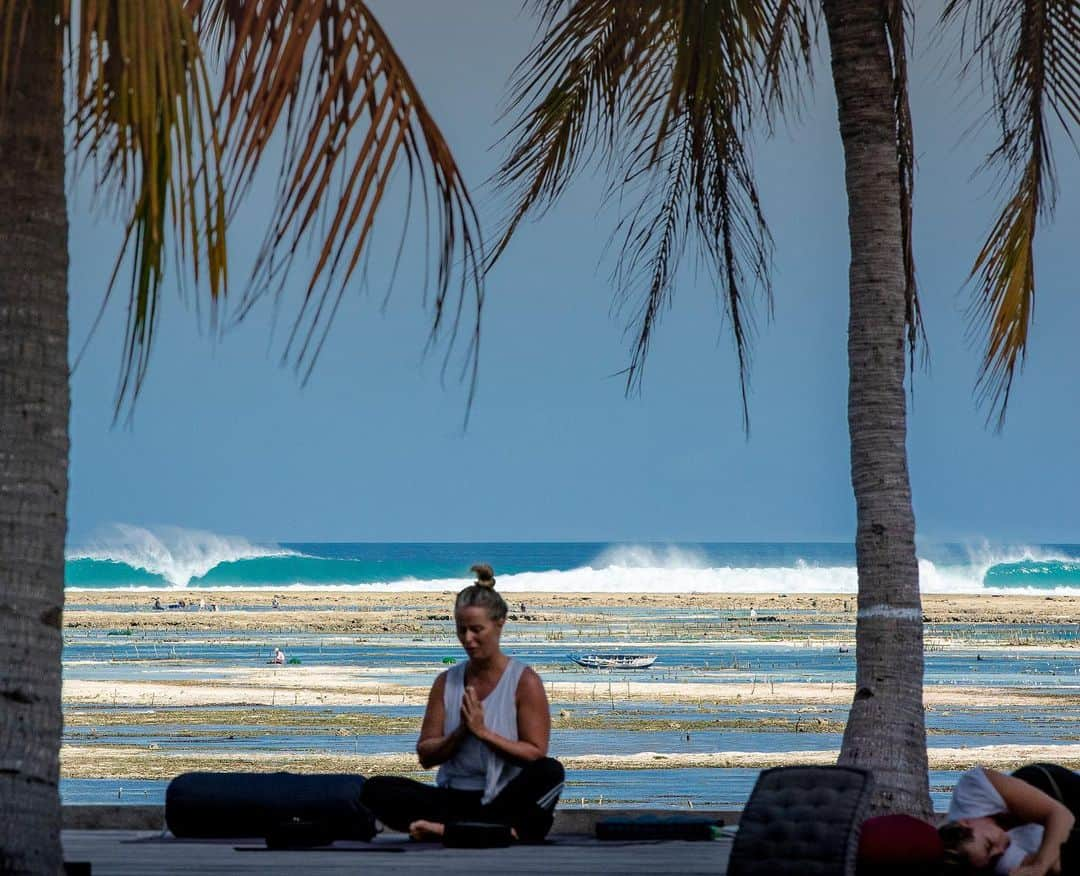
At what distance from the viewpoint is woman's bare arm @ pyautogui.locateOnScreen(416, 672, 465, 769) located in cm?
771

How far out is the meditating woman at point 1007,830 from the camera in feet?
20.3

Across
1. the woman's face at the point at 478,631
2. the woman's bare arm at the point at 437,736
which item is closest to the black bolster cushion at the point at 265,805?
the woman's bare arm at the point at 437,736

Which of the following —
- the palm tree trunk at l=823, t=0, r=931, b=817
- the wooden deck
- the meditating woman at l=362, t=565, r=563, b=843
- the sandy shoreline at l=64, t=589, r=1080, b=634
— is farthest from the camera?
the sandy shoreline at l=64, t=589, r=1080, b=634

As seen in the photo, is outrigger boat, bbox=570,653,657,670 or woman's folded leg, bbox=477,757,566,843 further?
outrigger boat, bbox=570,653,657,670

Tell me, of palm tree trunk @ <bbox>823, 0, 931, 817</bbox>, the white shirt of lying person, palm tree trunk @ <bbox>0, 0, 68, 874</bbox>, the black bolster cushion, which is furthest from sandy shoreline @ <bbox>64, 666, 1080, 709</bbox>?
palm tree trunk @ <bbox>0, 0, 68, 874</bbox>

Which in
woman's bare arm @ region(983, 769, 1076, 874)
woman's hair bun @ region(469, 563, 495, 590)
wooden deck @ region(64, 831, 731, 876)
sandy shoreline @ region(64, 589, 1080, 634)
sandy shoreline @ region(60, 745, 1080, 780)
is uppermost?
sandy shoreline @ region(64, 589, 1080, 634)

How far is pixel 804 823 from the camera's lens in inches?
239

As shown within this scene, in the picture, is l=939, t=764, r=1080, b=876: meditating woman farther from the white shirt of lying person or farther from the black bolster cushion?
the black bolster cushion

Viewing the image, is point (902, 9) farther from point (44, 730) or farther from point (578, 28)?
point (44, 730)

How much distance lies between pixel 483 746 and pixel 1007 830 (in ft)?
7.59

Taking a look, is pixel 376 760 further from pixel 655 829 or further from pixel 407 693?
pixel 655 829

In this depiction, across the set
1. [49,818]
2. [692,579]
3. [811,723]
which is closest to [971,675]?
[811,723]

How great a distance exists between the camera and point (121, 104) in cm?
448

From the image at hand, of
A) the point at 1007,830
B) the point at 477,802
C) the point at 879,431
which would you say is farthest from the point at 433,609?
the point at 1007,830
